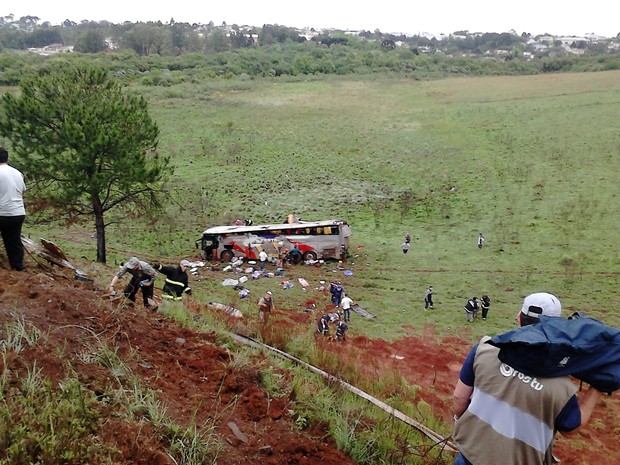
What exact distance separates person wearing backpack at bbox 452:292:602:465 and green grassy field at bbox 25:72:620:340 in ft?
40.8

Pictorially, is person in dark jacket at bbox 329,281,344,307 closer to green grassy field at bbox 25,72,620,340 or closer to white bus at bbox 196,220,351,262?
green grassy field at bbox 25,72,620,340

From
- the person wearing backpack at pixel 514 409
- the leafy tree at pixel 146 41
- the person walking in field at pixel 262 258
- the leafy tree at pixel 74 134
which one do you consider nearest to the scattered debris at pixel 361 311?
the person walking in field at pixel 262 258

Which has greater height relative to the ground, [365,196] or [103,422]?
[103,422]

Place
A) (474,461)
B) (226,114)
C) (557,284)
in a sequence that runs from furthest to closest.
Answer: (226,114) → (557,284) → (474,461)

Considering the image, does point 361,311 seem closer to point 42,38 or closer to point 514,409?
point 514,409

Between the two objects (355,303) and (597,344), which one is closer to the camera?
(597,344)

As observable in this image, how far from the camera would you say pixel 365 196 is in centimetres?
3181

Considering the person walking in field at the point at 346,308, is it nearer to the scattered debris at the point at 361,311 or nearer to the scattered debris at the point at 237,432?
the scattered debris at the point at 361,311

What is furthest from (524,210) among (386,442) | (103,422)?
(103,422)

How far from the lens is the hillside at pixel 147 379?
13.5 ft

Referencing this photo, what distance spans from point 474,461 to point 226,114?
5038cm

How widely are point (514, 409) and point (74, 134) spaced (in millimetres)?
17424

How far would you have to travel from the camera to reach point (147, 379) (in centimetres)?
507

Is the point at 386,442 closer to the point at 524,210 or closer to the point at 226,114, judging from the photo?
the point at 524,210
